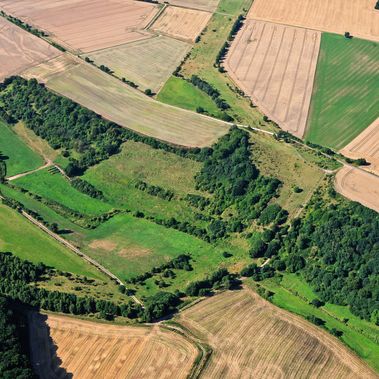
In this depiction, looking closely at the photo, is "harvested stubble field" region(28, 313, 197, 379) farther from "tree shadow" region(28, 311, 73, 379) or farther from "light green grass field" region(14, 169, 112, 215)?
"light green grass field" region(14, 169, 112, 215)

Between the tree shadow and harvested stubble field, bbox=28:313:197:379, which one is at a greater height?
harvested stubble field, bbox=28:313:197:379

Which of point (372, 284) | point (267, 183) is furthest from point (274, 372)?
point (267, 183)

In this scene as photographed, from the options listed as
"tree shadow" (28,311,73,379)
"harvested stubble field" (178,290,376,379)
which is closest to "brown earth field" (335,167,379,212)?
"harvested stubble field" (178,290,376,379)

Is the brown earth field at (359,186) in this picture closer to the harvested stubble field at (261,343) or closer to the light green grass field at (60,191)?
the harvested stubble field at (261,343)

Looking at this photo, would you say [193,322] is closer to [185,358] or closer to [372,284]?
[185,358]

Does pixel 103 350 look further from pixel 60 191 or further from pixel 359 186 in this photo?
pixel 359 186

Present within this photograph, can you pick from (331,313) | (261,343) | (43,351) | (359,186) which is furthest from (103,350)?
(359,186)
